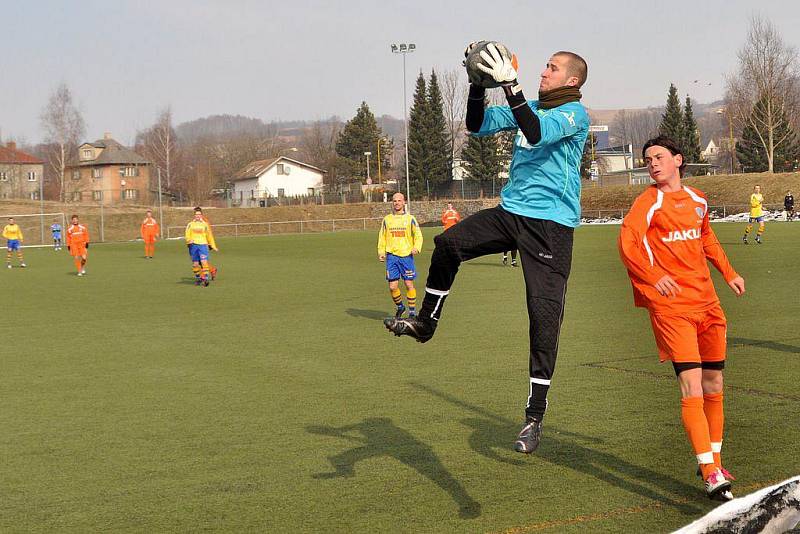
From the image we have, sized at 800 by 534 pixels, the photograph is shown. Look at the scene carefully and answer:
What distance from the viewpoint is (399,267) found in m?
16.8

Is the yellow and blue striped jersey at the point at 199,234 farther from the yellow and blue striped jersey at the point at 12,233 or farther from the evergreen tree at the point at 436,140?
the evergreen tree at the point at 436,140

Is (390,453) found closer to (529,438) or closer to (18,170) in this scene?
(529,438)

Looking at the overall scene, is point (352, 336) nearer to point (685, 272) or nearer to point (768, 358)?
point (768, 358)

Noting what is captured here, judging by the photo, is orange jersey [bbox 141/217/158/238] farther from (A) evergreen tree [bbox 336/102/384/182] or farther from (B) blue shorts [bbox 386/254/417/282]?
(A) evergreen tree [bbox 336/102/384/182]

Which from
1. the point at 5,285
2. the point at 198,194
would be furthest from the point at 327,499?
the point at 198,194

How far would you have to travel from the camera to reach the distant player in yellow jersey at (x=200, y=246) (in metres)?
26.0

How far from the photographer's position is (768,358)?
10.4 m

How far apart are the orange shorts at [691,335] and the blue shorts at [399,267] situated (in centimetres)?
1125

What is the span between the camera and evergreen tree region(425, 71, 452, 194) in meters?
97.6

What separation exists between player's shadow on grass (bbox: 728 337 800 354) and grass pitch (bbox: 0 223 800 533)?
1.6 inches

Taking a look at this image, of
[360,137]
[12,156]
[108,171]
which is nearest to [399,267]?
[360,137]

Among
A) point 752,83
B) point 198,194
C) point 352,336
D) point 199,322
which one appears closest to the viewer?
point 352,336

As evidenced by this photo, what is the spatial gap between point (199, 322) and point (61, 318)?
3133 mm

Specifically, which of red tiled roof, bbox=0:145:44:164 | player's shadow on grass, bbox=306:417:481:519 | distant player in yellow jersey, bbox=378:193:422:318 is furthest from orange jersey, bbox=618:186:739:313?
red tiled roof, bbox=0:145:44:164
